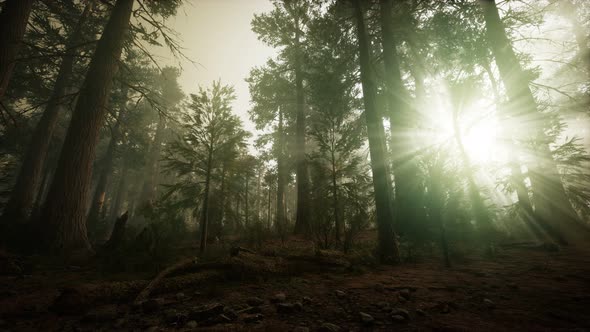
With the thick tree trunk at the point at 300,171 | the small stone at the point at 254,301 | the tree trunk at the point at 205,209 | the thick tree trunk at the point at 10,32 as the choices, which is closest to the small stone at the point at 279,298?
the small stone at the point at 254,301

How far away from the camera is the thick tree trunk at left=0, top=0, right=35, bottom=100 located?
5.44m

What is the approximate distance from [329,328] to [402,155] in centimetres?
734

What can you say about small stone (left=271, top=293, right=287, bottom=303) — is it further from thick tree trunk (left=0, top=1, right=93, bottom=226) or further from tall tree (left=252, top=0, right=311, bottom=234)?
thick tree trunk (left=0, top=1, right=93, bottom=226)

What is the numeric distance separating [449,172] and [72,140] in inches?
386

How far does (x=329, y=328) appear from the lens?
1.86 meters

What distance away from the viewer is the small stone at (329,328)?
1.85 metres

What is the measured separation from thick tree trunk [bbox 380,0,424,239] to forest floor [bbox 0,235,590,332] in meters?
3.78

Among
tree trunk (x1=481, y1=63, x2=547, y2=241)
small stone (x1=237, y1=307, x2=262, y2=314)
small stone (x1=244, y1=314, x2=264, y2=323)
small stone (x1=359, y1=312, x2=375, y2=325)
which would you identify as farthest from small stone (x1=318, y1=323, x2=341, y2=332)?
tree trunk (x1=481, y1=63, x2=547, y2=241)

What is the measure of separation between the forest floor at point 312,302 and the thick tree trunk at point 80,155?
224 cm

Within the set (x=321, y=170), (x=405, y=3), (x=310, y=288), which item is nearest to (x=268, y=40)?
(x=405, y=3)

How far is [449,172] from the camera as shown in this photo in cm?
481

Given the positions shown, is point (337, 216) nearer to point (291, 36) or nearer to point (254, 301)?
point (254, 301)

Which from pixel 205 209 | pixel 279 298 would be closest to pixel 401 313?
pixel 279 298

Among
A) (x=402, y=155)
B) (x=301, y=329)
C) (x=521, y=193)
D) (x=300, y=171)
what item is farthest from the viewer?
(x=300, y=171)
